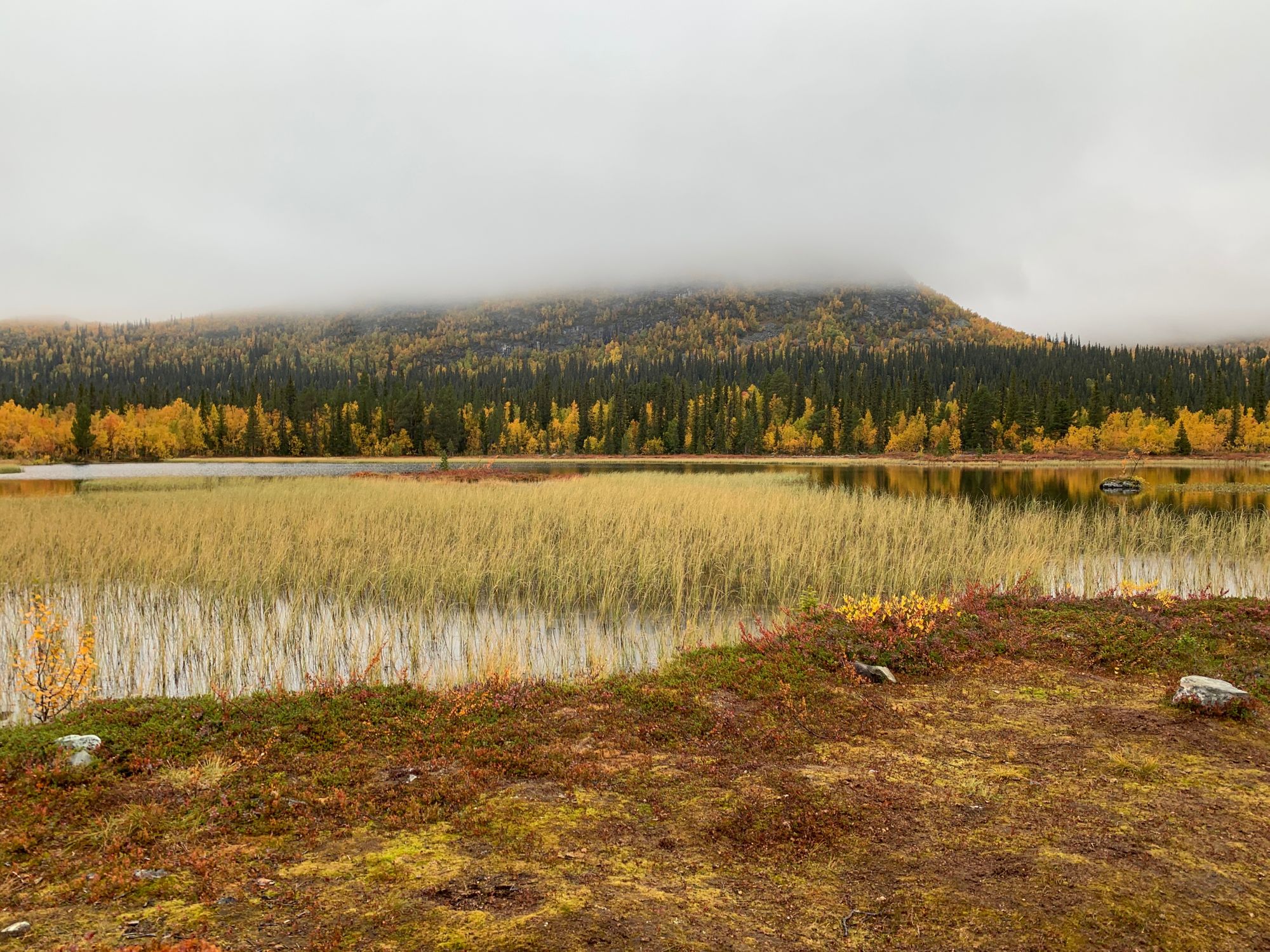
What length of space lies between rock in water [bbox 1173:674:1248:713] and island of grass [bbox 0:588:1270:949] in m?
0.21

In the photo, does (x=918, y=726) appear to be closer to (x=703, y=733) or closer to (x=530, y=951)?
(x=703, y=733)

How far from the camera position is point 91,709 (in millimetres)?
7879

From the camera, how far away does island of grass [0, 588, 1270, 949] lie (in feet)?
14.4

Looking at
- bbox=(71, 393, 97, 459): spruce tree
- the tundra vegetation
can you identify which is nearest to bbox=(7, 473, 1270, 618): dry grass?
the tundra vegetation

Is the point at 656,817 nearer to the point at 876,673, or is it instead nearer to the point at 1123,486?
the point at 876,673

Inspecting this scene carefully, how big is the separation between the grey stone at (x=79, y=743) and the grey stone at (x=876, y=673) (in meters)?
9.05

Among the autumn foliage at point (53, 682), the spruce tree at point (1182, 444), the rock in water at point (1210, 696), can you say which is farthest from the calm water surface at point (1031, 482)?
the autumn foliage at point (53, 682)

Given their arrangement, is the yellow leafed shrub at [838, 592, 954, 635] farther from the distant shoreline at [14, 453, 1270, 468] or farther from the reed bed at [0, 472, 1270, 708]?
the distant shoreline at [14, 453, 1270, 468]

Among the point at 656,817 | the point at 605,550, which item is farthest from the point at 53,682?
the point at 605,550

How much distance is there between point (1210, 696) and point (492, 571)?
13708 millimetres

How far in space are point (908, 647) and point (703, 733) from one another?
4.38 meters

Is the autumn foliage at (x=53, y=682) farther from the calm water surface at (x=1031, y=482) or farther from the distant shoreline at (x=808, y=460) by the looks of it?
the distant shoreline at (x=808, y=460)

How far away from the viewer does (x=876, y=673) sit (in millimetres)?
9859

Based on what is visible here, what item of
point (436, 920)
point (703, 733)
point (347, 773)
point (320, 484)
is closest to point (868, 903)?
Result: point (436, 920)
